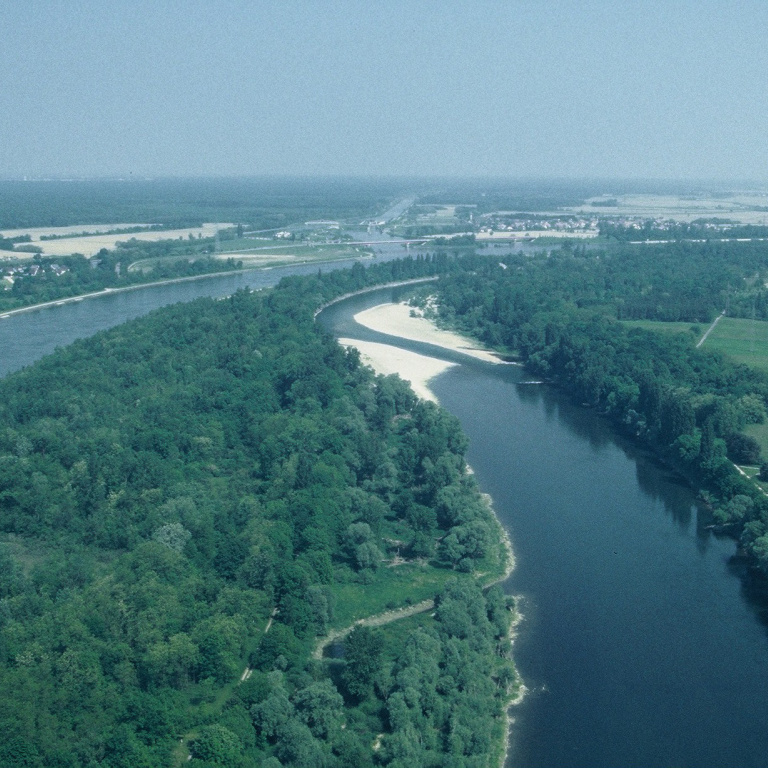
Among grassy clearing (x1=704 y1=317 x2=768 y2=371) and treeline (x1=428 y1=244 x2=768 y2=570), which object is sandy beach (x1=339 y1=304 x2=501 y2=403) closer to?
treeline (x1=428 y1=244 x2=768 y2=570)

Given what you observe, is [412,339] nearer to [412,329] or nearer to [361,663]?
[412,329]

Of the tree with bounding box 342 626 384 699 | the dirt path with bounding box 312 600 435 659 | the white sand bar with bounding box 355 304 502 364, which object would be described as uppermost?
the tree with bounding box 342 626 384 699

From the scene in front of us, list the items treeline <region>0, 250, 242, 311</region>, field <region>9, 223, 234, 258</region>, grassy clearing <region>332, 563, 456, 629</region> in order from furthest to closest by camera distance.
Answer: field <region>9, 223, 234, 258</region>
treeline <region>0, 250, 242, 311</region>
grassy clearing <region>332, 563, 456, 629</region>

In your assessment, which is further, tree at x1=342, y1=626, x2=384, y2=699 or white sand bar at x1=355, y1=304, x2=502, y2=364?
white sand bar at x1=355, y1=304, x2=502, y2=364

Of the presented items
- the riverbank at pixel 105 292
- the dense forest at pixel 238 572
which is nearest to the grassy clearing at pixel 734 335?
the dense forest at pixel 238 572

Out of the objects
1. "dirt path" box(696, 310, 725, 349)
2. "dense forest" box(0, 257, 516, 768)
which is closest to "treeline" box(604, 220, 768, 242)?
"dirt path" box(696, 310, 725, 349)

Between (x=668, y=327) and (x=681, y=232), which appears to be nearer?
(x=668, y=327)

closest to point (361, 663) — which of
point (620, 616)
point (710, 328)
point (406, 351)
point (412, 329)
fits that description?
point (620, 616)
